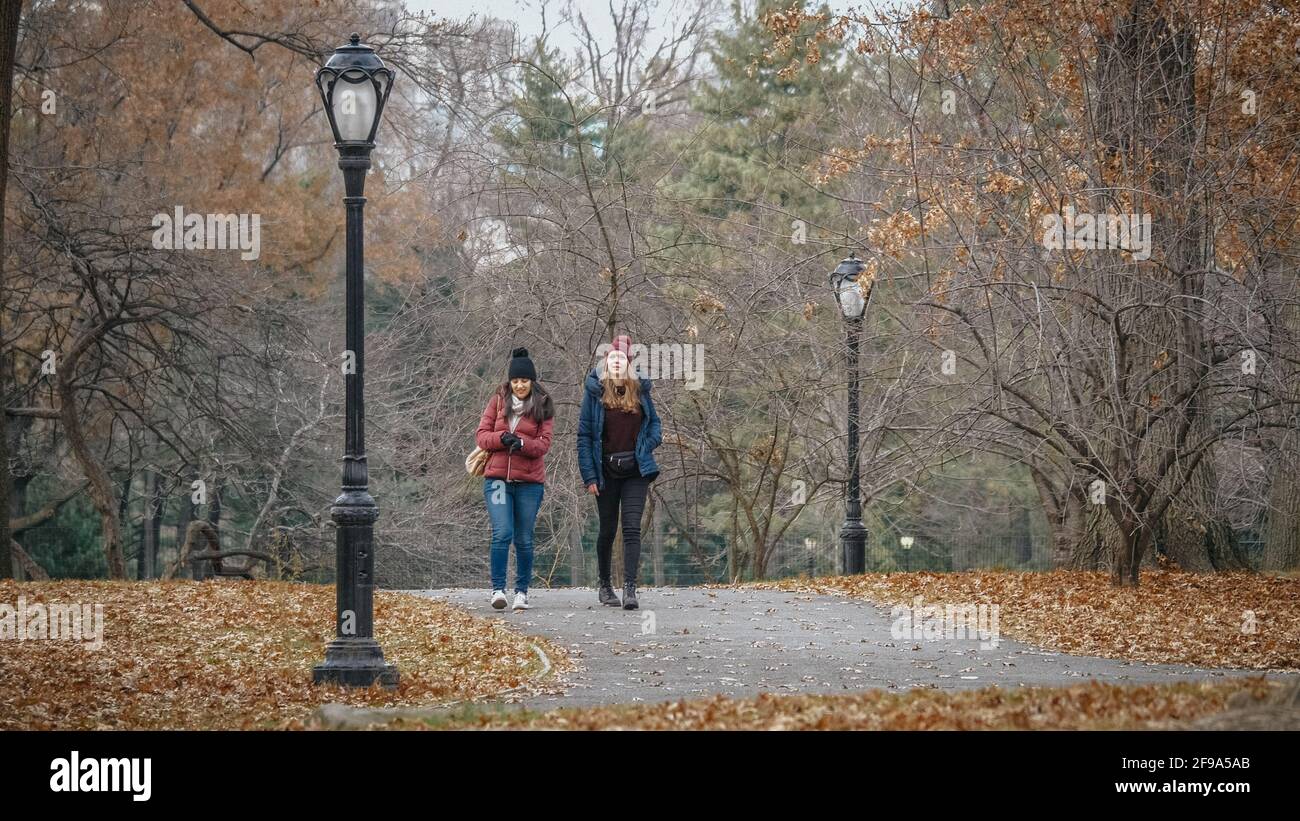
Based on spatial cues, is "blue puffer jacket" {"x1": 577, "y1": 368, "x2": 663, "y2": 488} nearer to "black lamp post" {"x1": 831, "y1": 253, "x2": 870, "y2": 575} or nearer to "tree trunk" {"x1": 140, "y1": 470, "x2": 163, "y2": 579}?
"black lamp post" {"x1": 831, "y1": 253, "x2": 870, "y2": 575}

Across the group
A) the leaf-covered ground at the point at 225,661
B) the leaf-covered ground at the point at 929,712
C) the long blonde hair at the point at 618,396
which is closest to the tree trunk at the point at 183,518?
the leaf-covered ground at the point at 225,661

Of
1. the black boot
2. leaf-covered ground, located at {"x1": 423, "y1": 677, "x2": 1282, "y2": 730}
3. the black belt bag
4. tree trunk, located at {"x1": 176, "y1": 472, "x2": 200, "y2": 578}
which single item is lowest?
tree trunk, located at {"x1": 176, "y1": 472, "x2": 200, "y2": 578}

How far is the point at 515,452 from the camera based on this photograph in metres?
12.7

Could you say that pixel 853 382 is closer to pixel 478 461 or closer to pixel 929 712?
pixel 478 461

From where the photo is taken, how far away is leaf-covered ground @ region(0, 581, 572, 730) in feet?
27.0

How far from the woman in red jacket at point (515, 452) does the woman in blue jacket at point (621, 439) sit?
39 cm

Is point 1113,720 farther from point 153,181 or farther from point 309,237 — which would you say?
point 309,237

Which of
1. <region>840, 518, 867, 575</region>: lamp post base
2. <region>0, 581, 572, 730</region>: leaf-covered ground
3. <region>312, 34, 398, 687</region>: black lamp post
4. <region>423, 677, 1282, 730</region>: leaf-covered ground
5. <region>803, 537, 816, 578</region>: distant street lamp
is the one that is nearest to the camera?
<region>423, 677, 1282, 730</region>: leaf-covered ground

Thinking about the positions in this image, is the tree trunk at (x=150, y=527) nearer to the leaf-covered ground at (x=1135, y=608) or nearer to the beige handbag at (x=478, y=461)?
the leaf-covered ground at (x=1135, y=608)

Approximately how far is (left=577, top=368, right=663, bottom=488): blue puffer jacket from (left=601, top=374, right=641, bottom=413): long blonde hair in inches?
2.4

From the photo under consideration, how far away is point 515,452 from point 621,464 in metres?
0.93

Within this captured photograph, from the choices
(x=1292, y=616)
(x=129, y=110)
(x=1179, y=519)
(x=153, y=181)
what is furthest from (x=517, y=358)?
(x=129, y=110)

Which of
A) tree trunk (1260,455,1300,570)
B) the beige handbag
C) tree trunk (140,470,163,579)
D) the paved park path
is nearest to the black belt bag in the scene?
the beige handbag

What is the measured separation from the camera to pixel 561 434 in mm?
20984
